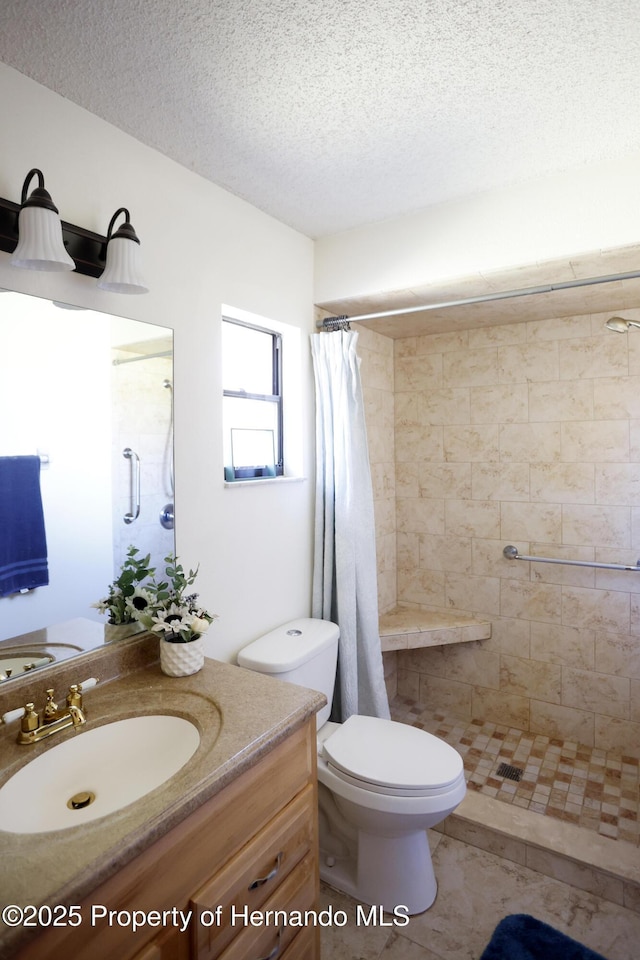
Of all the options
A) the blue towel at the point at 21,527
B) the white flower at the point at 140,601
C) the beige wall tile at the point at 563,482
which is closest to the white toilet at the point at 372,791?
the white flower at the point at 140,601

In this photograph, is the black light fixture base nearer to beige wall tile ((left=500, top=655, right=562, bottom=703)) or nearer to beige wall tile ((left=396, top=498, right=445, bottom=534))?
beige wall tile ((left=396, top=498, right=445, bottom=534))

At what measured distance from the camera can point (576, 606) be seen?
2633 millimetres

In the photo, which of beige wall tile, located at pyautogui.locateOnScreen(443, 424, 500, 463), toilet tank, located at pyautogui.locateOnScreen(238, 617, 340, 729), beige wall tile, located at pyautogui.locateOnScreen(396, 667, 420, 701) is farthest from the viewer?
beige wall tile, located at pyautogui.locateOnScreen(396, 667, 420, 701)

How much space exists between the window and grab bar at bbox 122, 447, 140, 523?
0.49m

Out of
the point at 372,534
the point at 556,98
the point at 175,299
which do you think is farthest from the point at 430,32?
the point at 372,534

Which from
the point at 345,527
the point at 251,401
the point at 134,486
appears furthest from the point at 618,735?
the point at 134,486

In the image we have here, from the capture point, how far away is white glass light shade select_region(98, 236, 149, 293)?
1364 millimetres

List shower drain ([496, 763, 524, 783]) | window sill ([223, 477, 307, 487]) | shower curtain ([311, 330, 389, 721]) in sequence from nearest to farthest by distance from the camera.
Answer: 1. window sill ([223, 477, 307, 487])
2. shower curtain ([311, 330, 389, 721])
3. shower drain ([496, 763, 524, 783])

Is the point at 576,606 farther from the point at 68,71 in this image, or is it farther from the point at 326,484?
the point at 68,71

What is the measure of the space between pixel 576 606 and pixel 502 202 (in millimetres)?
1929

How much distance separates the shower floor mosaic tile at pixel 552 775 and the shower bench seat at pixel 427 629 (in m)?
0.50

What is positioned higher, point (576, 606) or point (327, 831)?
point (576, 606)

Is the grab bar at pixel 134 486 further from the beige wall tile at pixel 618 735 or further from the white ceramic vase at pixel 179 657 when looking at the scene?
the beige wall tile at pixel 618 735

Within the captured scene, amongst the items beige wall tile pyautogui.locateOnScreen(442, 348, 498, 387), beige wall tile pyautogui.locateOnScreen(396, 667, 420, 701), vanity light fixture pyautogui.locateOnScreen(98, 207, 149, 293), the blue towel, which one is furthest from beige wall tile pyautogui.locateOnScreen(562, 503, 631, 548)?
the blue towel
